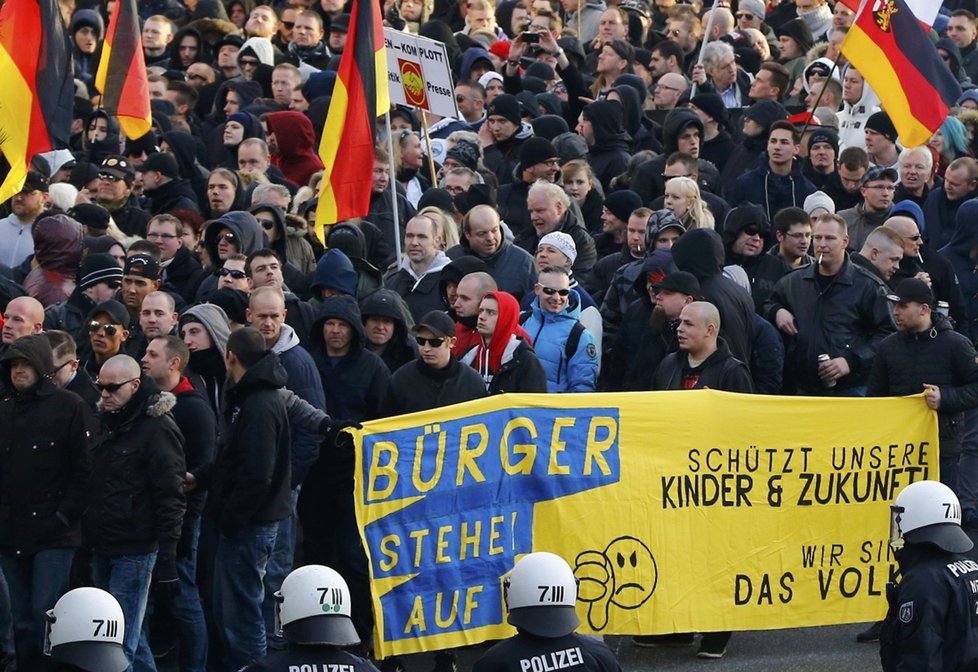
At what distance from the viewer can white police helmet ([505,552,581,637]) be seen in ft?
24.2

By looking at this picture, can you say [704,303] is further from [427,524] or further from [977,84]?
[977,84]

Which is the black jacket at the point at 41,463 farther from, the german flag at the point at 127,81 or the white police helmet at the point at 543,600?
the german flag at the point at 127,81

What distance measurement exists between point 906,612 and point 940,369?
10.5 ft

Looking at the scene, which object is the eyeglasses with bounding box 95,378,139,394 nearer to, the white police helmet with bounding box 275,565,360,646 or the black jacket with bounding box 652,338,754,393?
the white police helmet with bounding box 275,565,360,646

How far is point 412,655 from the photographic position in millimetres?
10852

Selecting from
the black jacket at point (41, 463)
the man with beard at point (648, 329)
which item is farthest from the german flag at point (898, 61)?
the black jacket at point (41, 463)

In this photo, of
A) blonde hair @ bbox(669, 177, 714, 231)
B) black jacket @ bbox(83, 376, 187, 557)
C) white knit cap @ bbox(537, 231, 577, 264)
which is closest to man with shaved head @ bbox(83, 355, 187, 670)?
black jacket @ bbox(83, 376, 187, 557)

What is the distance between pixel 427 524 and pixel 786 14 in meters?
12.5

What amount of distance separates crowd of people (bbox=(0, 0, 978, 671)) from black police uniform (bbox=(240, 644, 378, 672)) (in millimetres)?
2549

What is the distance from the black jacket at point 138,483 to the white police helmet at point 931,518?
3.61 meters

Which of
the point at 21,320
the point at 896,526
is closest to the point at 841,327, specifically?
the point at 896,526

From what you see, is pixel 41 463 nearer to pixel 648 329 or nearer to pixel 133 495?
pixel 133 495

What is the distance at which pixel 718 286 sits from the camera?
448 inches

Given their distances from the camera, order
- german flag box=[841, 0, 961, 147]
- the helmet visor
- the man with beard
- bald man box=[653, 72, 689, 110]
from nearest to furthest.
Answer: the helmet visor < the man with beard < german flag box=[841, 0, 961, 147] < bald man box=[653, 72, 689, 110]
